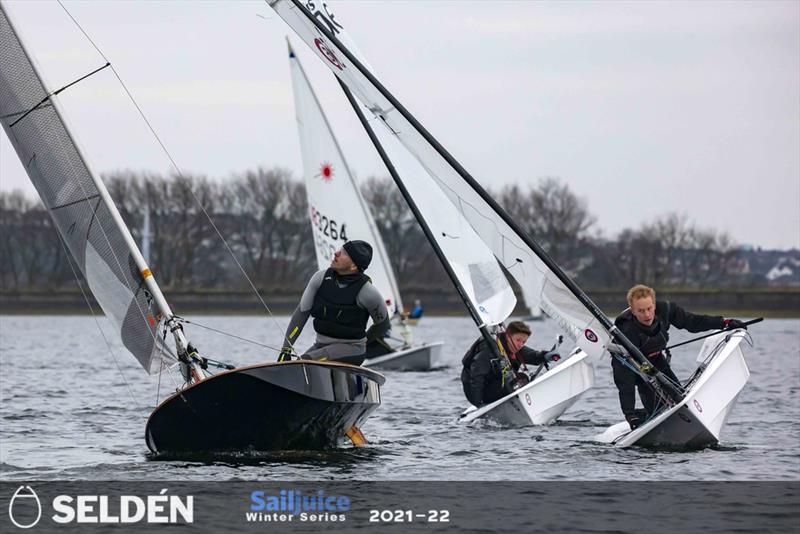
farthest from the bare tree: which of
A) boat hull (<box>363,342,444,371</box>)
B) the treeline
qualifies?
boat hull (<box>363,342,444,371</box>)

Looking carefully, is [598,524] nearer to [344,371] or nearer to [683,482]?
[683,482]

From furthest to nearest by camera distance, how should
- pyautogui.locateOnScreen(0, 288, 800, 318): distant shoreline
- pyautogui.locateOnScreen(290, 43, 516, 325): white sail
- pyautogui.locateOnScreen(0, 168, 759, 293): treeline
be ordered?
pyautogui.locateOnScreen(0, 168, 759, 293): treeline
pyautogui.locateOnScreen(0, 288, 800, 318): distant shoreline
pyautogui.locateOnScreen(290, 43, 516, 325): white sail

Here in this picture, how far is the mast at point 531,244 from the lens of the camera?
1185 centimetres

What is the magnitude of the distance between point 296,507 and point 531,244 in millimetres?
4072

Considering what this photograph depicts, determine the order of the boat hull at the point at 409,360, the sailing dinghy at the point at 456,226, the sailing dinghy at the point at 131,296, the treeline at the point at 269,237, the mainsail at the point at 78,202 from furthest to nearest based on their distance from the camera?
the treeline at the point at 269,237
the boat hull at the point at 409,360
the sailing dinghy at the point at 456,226
the mainsail at the point at 78,202
the sailing dinghy at the point at 131,296

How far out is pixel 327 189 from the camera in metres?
24.5

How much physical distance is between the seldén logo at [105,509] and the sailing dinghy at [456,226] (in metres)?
4.34

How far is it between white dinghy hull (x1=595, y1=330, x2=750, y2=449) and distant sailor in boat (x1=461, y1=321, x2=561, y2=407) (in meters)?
2.10

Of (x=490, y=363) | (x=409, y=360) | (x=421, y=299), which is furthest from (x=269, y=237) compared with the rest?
(x=490, y=363)

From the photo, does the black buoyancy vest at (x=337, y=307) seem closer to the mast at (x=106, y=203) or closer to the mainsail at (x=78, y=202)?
the mast at (x=106, y=203)

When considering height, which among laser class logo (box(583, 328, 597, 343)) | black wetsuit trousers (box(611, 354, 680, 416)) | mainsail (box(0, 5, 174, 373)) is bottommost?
black wetsuit trousers (box(611, 354, 680, 416))

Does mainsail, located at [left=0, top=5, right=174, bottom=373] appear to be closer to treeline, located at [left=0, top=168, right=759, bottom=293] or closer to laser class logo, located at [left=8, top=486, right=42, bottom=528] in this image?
laser class logo, located at [left=8, top=486, right=42, bottom=528]

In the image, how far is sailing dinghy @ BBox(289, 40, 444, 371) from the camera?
2445 centimetres

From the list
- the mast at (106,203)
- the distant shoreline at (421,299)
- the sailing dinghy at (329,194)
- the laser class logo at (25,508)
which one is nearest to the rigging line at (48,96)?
the mast at (106,203)
